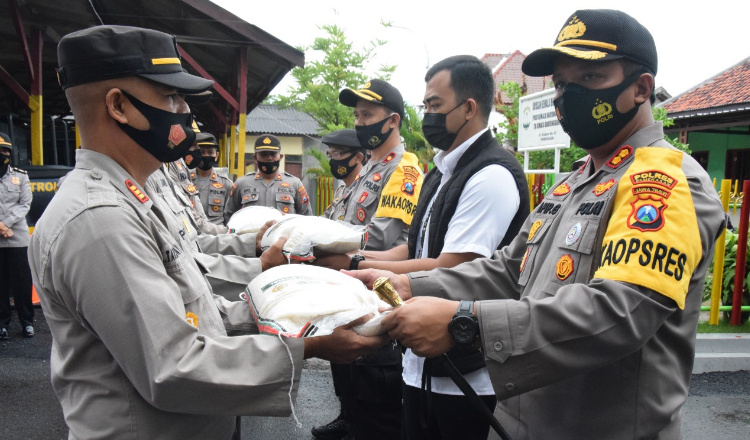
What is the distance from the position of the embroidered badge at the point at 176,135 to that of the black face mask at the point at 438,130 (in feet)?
4.41

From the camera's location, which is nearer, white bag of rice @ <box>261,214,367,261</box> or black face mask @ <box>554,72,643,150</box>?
black face mask @ <box>554,72,643,150</box>

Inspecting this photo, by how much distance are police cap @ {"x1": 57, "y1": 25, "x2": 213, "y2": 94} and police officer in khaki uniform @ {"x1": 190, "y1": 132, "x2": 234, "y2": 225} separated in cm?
582

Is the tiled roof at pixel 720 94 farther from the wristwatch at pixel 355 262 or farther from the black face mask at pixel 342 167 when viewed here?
the wristwatch at pixel 355 262

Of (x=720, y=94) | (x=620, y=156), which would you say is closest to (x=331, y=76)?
(x=720, y=94)

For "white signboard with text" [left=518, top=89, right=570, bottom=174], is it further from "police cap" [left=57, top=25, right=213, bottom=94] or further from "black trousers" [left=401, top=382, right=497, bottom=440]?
"police cap" [left=57, top=25, right=213, bottom=94]

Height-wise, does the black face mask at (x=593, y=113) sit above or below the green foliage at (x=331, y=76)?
below

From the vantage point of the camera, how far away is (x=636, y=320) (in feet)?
4.53

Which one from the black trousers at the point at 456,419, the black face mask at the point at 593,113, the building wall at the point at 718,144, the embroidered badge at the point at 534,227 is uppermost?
the building wall at the point at 718,144

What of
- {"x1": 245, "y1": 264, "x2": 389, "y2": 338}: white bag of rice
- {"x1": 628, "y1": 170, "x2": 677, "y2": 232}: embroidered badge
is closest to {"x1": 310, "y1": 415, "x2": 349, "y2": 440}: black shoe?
{"x1": 245, "y1": 264, "x2": 389, "y2": 338}: white bag of rice

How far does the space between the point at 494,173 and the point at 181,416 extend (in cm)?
160

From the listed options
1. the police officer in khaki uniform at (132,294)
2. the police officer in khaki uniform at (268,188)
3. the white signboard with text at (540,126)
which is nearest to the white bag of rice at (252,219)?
the police officer in khaki uniform at (132,294)

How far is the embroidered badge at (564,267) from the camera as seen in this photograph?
62.1 inches

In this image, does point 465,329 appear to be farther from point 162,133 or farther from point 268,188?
point 268,188

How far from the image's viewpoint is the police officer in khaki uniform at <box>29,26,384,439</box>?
54.1 inches
